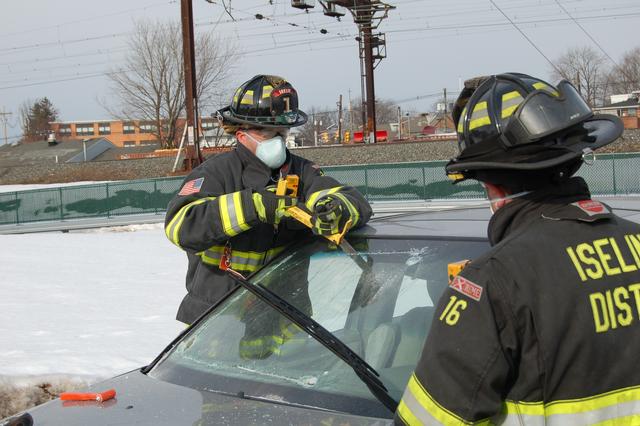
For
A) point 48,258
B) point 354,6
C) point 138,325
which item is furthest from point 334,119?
point 138,325

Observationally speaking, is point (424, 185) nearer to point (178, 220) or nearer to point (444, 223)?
point (178, 220)

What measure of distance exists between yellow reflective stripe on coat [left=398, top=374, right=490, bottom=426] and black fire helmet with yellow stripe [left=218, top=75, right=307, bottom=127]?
1968mm

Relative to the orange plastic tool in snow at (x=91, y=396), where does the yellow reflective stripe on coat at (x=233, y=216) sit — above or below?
above

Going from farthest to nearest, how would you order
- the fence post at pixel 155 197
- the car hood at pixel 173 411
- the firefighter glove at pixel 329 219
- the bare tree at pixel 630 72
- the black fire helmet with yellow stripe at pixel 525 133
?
the bare tree at pixel 630 72 < the fence post at pixel 155 197 < the firefighter glove at pixel 329 219 < the car hood at pixel 173 411 < the black fire helmet with yellow stripe at pixel 525 133

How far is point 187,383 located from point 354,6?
3788 centimetres

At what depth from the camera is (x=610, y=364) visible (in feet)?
5.24

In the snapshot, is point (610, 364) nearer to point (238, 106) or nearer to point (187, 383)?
point (187, 383)

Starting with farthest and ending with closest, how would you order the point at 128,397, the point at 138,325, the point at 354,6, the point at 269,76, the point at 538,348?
the point at 354,6
the point at 138,325
the point at 269,76
the point at 128,397
the point at 538,348

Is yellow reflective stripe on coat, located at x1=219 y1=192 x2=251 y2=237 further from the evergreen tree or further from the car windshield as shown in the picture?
the evergreen tree

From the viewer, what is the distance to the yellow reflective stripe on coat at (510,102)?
176 centimetres

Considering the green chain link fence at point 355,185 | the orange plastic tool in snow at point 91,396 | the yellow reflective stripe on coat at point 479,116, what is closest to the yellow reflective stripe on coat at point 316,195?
the orange plastic tool in snow at point 91,396

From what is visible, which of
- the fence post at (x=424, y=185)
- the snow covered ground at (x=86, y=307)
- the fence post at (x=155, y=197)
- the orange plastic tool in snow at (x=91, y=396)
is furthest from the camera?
the fence post at (x=155, y=197)

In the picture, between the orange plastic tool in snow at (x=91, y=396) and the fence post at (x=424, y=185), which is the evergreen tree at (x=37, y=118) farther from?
the orange plastic tool in snow at (x=91, y=396)

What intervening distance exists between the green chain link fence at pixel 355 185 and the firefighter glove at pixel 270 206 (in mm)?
15887
